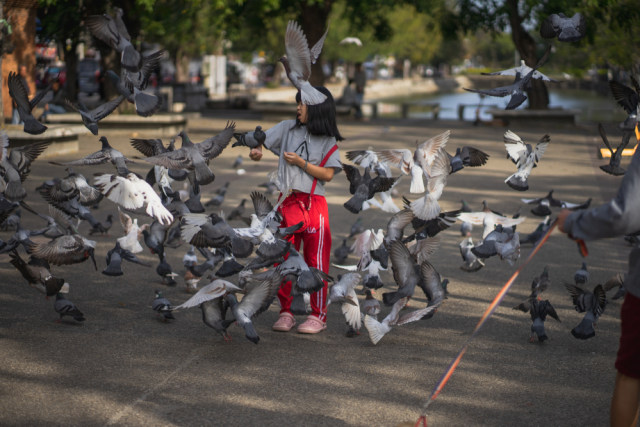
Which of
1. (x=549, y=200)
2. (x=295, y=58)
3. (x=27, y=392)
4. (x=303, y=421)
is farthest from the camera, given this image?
(x=549, y=200)

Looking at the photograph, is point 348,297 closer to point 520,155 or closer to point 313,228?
point 313,228

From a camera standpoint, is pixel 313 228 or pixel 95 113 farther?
pixel 95 113

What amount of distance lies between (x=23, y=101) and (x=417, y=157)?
2.89m

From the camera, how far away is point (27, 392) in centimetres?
441

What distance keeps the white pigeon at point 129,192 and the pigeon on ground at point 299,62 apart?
123 cm

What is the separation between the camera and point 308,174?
546 cm

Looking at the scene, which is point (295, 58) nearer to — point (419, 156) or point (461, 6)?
point (419, 156)

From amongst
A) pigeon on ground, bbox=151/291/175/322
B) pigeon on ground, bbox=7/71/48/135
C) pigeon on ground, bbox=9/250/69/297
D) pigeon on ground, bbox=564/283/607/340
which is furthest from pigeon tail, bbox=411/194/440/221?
pigeon on ground, bbox=7/71/48/135

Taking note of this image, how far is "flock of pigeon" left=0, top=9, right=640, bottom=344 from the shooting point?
5188mm

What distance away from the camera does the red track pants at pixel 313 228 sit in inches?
217

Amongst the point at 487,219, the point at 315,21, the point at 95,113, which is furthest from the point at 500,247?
the point at 315,21

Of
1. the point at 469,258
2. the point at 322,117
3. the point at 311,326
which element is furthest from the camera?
the point at 469,258

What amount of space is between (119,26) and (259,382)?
110 inches

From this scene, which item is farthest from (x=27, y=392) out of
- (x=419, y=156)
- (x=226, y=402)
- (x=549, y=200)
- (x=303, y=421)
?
(x=549, y=200)
